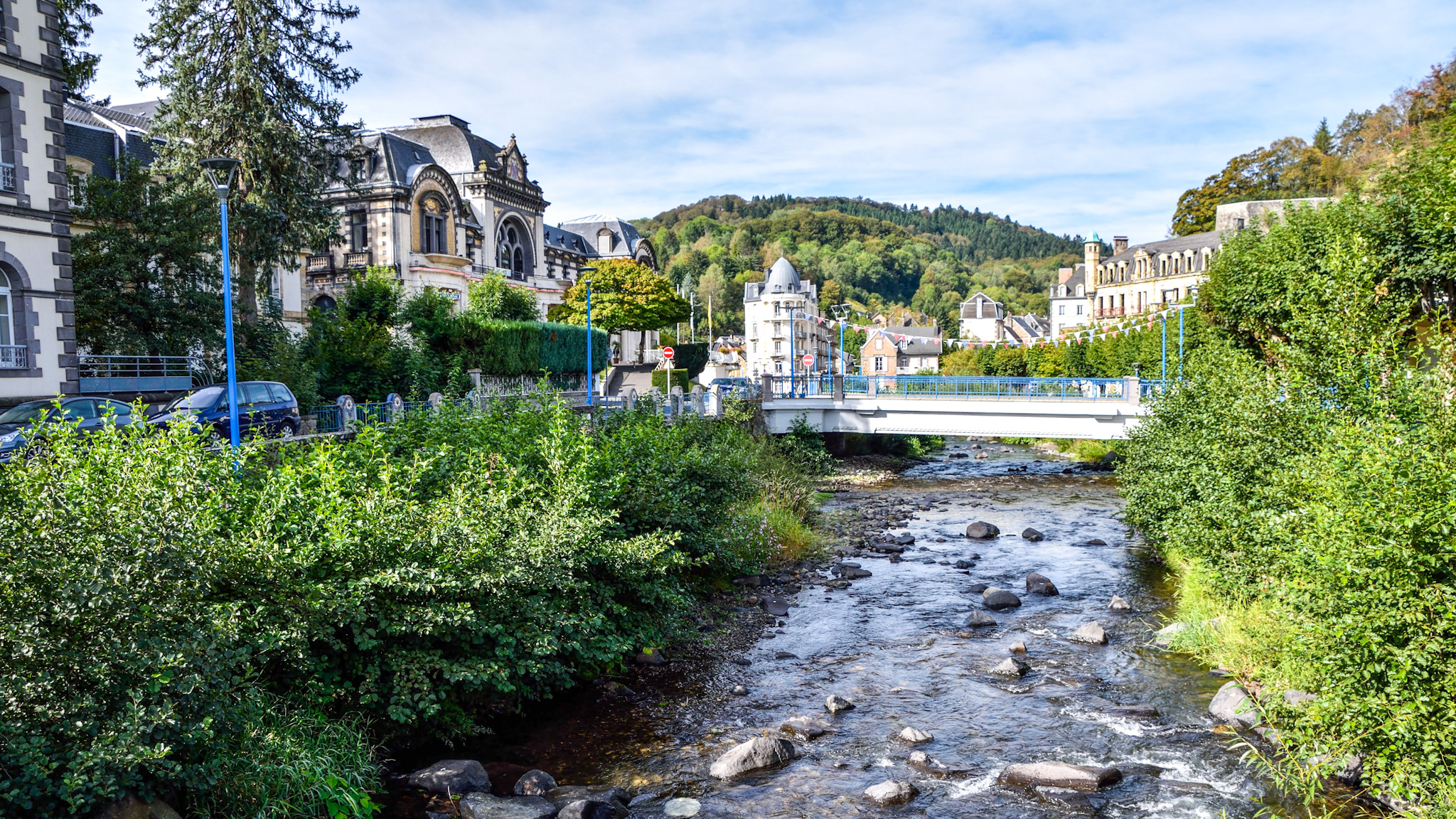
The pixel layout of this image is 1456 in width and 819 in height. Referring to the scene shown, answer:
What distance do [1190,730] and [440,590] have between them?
10.3m

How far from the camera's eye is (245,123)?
96.9 ft

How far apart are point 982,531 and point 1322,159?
67307 mm

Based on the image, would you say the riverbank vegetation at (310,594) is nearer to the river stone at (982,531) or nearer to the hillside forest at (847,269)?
the river stone at (982,531)

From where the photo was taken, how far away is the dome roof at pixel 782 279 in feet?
369

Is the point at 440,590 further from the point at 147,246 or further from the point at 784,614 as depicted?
the point at 147,246

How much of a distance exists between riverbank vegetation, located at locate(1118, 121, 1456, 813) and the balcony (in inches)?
1008

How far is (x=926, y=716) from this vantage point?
531 inches

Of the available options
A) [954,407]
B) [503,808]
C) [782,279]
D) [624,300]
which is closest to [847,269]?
[782,279]

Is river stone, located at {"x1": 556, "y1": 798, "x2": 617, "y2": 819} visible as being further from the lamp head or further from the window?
the window

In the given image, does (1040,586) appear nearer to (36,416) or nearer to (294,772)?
(294,772)

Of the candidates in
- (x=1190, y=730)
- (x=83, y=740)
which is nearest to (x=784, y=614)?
A: (x=1190, y=730)

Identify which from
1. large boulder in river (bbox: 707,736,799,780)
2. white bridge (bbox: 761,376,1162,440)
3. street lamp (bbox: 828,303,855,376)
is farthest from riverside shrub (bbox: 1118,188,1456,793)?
street lamp (bbox: 828,303,855,376)

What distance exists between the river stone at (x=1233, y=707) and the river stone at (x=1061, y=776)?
2.53 meters

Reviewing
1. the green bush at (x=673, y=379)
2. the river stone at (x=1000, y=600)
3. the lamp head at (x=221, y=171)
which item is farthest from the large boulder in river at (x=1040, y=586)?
the green bush at (x=673, y=379)
